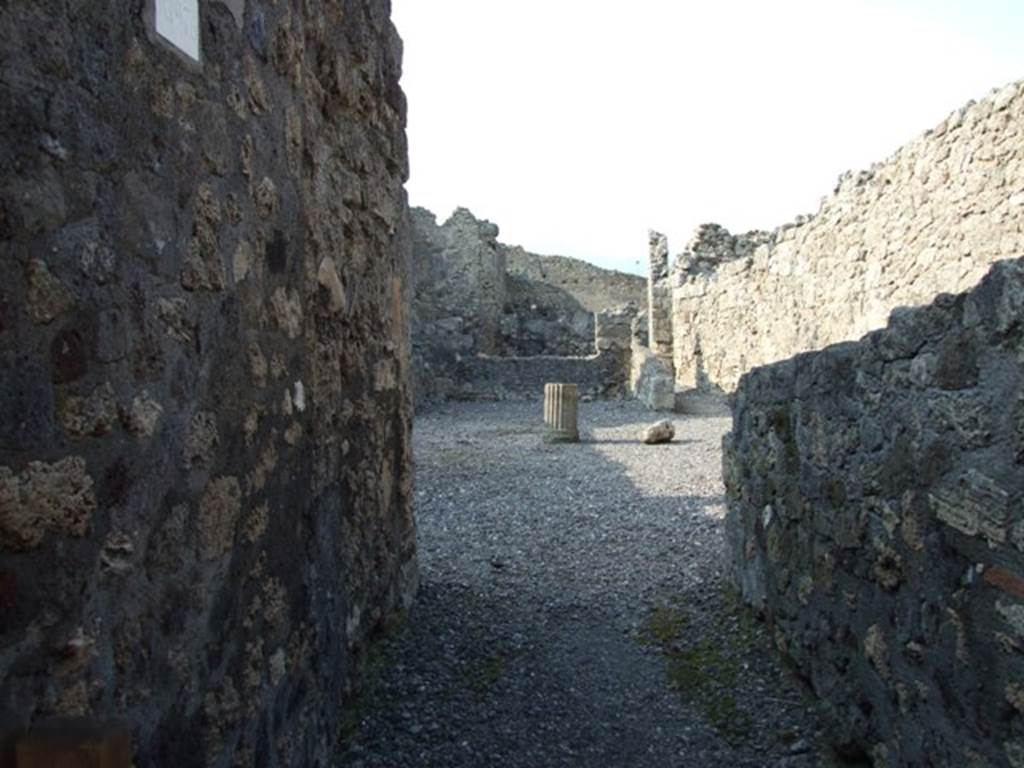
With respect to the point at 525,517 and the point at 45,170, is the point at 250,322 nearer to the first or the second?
the point at 45,170

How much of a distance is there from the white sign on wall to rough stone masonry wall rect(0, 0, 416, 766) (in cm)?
4

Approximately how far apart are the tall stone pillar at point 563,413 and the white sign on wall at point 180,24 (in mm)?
9774

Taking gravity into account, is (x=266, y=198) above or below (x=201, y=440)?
above

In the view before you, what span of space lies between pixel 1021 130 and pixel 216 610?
23.9 ft

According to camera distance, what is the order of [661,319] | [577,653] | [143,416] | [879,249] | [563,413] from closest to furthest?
1. [143,416]
2. [577,653]
3. [879,249]
4. [563,413]
5. [661,319]

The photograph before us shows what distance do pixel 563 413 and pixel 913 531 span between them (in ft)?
30.8

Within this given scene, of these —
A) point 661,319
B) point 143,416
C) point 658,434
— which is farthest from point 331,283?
point 661,319

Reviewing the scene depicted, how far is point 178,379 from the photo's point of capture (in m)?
1.84

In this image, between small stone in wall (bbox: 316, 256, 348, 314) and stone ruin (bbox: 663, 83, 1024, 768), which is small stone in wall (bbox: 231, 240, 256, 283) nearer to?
small stone in wall (bbox: 316, 256, 348, 314)

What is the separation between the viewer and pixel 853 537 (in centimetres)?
283

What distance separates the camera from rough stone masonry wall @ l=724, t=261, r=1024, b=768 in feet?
6.19

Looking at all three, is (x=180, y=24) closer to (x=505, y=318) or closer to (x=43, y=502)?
(x=43, y=502)

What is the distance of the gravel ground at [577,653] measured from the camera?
120 inches

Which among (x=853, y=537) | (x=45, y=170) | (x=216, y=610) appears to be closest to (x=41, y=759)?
(x=45, y=170)
